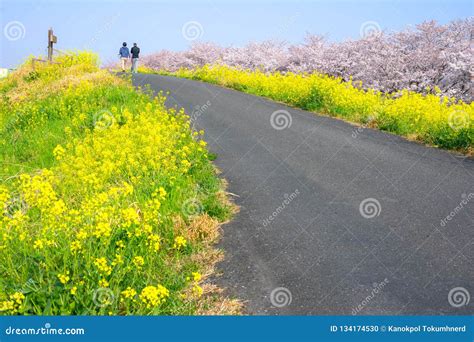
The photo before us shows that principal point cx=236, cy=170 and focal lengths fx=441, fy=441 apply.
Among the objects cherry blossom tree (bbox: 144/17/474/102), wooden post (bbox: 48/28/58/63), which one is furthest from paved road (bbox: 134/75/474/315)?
wooden post (bbox: 48/28/58/63)

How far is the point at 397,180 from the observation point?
791cm

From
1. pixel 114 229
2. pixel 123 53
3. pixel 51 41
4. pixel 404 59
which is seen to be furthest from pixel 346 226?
pixel 123 53

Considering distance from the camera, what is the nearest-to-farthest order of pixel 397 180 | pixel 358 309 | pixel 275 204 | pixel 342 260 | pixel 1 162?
pixel 358 309 → pixel 342 260 → pixel 275 204 → pixel 397 180 → pixel 1 162

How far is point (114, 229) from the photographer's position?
4.93 meters

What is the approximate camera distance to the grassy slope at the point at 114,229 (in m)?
3.97

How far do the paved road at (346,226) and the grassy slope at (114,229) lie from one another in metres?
0.48

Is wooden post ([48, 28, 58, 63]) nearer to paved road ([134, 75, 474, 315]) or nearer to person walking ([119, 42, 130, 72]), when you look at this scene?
person walking ([119, 42, 130, 72])

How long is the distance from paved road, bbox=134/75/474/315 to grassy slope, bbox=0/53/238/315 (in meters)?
0.48

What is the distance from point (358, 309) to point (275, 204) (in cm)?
290

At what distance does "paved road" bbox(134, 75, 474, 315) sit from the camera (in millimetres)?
4488

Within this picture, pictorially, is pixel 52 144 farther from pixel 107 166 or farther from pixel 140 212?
pixel 140 212

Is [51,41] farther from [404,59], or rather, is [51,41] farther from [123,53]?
[404,59]

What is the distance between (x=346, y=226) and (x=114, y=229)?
3.11 metres

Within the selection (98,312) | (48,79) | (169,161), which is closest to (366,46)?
(48,79)
